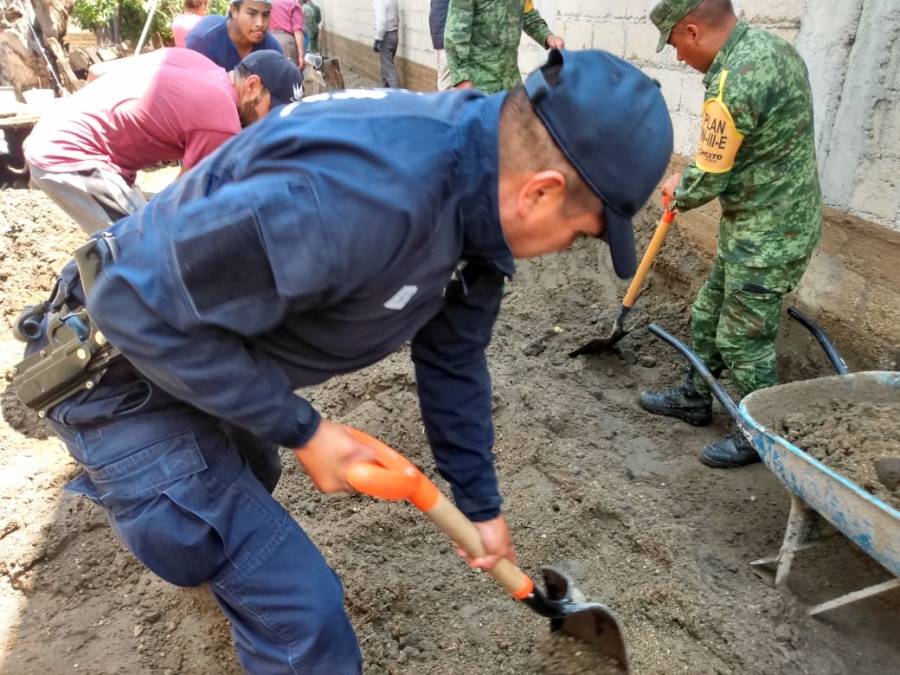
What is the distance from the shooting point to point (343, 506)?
288 centimetres

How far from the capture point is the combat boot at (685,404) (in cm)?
349

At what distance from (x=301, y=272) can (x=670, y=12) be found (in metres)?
2.41

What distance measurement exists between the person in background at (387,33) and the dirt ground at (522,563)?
8306mm

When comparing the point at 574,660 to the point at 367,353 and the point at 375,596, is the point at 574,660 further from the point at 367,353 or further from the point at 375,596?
the point at 367,353

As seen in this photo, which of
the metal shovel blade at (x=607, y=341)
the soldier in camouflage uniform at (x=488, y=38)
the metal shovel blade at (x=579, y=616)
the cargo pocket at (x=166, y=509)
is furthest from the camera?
the soldier in camouflage uniform at (x=488, y=38)

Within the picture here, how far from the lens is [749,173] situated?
2895 mm

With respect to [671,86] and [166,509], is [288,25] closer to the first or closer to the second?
[671,86]

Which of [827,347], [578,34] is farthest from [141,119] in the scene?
[578,34]

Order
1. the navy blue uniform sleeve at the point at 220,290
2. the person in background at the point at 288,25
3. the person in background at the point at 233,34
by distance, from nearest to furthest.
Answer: the navy blue uniform sleeve at the point at 220,290 < the person in background at the point at 233,34 < the person in background at the point at 288,25

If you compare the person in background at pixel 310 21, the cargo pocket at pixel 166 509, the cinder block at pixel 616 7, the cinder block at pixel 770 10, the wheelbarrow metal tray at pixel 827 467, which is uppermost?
the cinder block at pixel 770 10

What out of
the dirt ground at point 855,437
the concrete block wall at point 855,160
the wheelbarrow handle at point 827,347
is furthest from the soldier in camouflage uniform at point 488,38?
the dirt ground at point 855,437

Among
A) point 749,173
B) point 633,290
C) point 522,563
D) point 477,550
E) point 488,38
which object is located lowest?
point 522,563

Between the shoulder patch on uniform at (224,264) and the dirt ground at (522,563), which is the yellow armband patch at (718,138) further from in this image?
the shoulder patch on uniform at (224,264)

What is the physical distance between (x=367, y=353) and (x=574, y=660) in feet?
3.63
